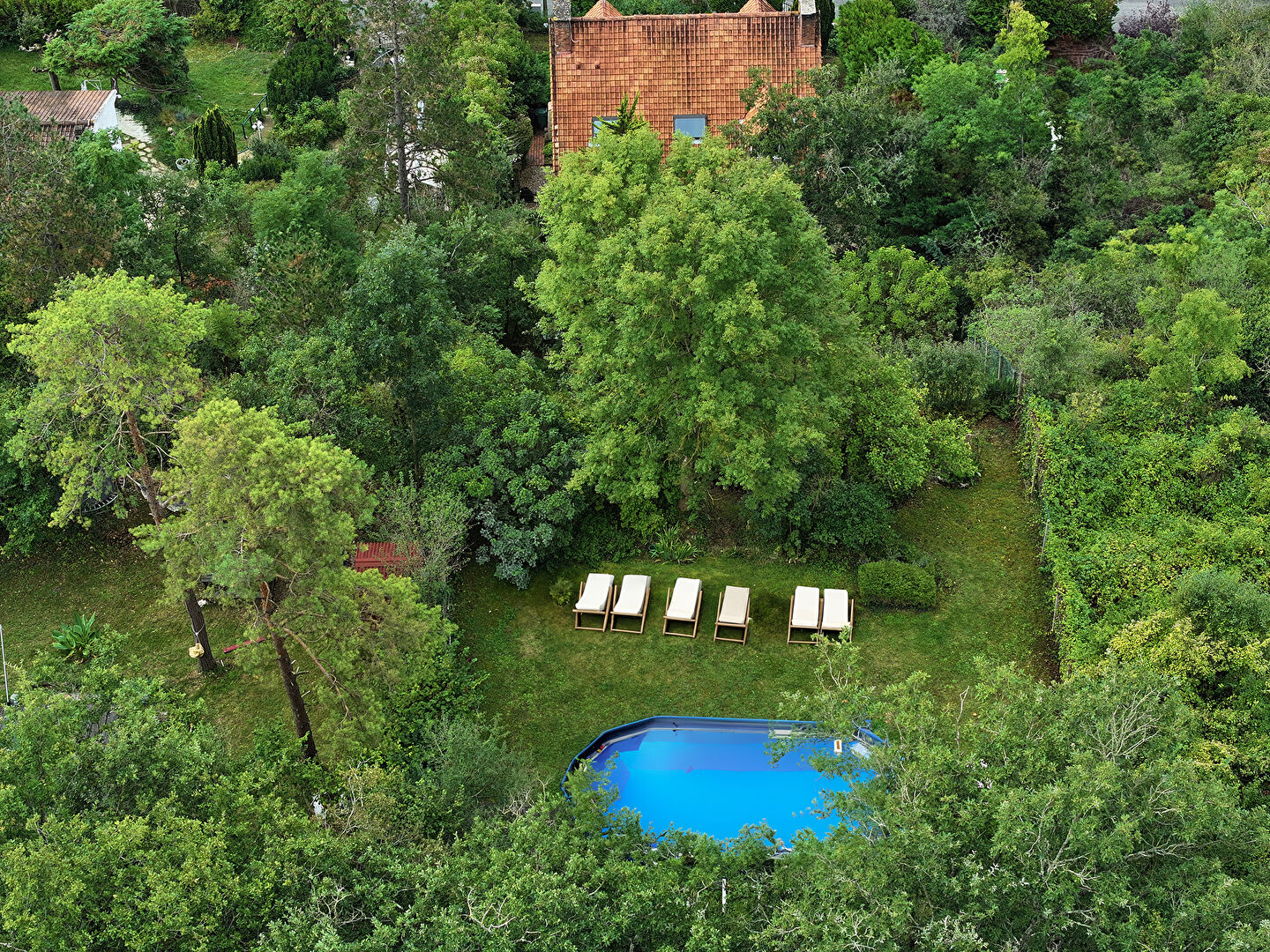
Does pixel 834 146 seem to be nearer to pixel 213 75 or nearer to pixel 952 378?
pixel 952 378

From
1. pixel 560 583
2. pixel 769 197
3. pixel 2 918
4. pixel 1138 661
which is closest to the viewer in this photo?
pixel 2 918

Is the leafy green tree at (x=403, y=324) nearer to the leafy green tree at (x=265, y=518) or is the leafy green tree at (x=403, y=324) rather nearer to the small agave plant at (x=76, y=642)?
the leafy green tree at (x=265, y=518)

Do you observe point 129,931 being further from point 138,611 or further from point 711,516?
point 711,516

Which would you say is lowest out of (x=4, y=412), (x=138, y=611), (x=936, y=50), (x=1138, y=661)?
(x=138, y=611)

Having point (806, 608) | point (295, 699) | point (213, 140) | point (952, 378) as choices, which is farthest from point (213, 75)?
point (806, 608)

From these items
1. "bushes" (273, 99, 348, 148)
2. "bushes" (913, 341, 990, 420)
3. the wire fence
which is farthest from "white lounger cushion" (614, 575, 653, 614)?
"bushes" (273, 99, 348, 148)

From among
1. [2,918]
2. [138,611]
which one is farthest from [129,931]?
[138,611]

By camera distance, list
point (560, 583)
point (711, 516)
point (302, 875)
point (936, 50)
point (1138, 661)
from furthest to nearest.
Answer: point (936, 50) → point (711, 516) → point (560, 583) → point (1138, 661) → point (302, 875)
